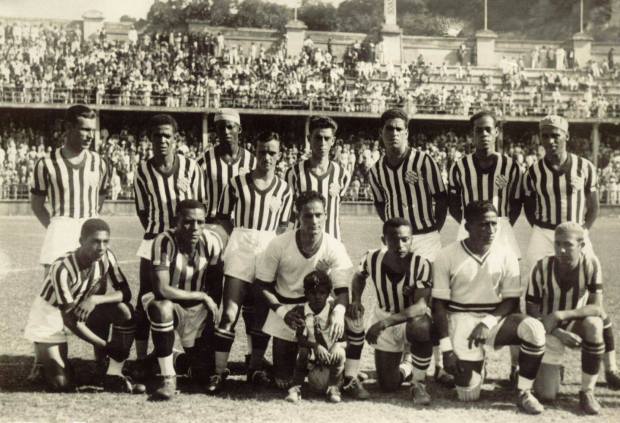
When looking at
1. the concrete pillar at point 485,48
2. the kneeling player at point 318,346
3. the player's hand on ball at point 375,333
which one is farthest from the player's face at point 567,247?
the concrete pillar at point 485,48

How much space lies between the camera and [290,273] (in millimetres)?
5324

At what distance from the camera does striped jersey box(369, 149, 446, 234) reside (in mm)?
5926

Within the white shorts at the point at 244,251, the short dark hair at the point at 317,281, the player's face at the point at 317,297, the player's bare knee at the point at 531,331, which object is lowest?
the player's bare knee at the point at 531,331

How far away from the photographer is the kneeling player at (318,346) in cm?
499

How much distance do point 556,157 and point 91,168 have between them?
3.76 m

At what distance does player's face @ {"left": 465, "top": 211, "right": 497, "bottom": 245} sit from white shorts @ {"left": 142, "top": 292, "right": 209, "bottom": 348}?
2.09 meters

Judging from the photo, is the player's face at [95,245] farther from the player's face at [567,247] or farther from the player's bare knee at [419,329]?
the player's face at [567,247]

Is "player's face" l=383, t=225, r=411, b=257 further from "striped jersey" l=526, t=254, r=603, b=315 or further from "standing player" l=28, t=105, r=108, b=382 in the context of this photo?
"standing player" l=28, t=105, r=108, b=382

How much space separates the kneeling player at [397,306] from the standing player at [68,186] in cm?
231

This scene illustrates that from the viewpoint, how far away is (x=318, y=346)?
5.00 m

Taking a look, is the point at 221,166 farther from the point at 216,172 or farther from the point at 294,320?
the point at 294,320

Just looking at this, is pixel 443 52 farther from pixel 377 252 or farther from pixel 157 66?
pixel 377 252

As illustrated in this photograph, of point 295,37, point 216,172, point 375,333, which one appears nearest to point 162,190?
point 216,172

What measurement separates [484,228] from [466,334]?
77 cm
